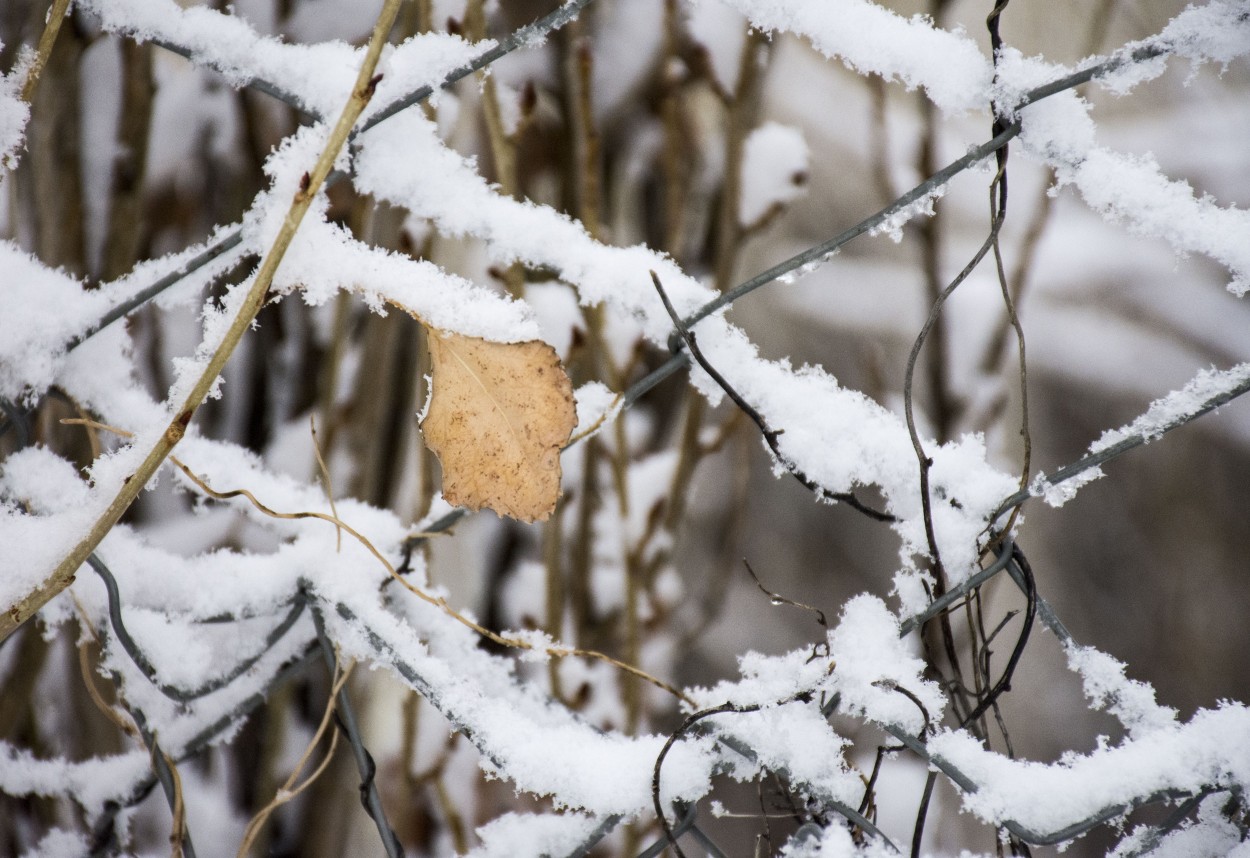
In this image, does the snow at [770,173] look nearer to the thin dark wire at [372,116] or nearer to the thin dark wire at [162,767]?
the thin dark wire at [372,116]

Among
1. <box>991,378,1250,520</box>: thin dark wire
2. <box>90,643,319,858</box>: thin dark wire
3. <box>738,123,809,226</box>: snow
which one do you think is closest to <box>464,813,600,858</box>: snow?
<box>90,643,319,858</box>: thin dark wire

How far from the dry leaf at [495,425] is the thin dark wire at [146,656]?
0.49 feet

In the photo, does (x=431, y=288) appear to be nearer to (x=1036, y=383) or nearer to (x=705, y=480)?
(x=705, y=480)

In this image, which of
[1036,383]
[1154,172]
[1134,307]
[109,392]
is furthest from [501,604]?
[1134,307]

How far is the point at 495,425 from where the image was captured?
41 cm

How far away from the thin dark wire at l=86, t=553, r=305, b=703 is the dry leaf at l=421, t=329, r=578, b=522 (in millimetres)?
149

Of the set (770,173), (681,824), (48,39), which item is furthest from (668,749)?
(770,173)

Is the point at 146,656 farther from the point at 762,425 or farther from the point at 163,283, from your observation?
the point at 762,425

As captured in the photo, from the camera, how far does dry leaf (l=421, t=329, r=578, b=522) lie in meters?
0.40

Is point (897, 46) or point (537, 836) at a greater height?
point (897, 46)

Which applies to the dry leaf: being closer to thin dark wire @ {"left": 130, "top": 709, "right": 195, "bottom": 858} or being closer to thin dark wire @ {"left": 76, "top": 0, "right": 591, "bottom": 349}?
thin dark wire @ {"left": 76, "top": 0, "right": 591, "bottom": 349}

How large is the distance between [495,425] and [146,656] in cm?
26

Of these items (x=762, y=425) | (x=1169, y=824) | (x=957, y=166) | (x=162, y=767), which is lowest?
(x=162, y=767)

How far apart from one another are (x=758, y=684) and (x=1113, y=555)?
1.93 meters
